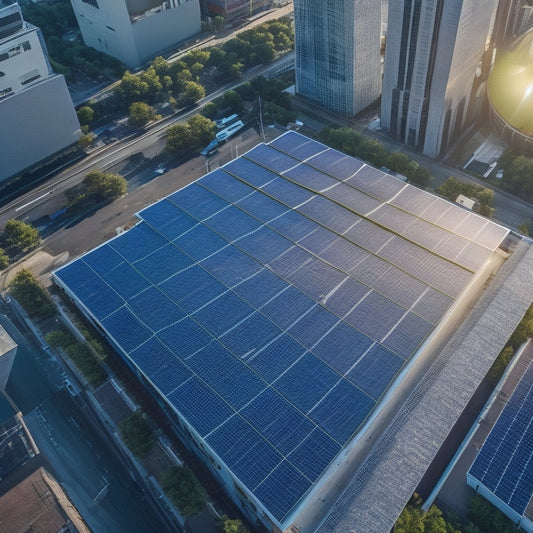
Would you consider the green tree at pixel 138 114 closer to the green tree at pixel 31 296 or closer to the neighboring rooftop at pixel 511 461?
the green tree at pixel 31 296

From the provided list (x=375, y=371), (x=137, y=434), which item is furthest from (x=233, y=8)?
(x=137, y=434)

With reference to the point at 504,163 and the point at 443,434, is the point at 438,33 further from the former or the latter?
the point at 443,434

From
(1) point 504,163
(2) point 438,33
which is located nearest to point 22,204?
(2) point 438,33

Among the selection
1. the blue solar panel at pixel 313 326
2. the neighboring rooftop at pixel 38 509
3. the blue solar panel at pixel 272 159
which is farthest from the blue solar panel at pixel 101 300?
the blue solar panel at pixel 272 159

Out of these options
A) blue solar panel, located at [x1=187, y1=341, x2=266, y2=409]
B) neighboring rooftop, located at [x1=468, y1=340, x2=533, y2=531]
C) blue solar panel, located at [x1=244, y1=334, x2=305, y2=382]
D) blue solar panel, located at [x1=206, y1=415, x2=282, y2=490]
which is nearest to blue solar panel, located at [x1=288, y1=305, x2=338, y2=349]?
blue solar panel, located at [x1=244, y1=334, x2=305, y2=382]

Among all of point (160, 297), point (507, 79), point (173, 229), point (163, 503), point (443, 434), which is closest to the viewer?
point (443, 434)

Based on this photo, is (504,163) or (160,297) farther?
(504,163)

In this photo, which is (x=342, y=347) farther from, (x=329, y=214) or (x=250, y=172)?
(x=250, y=172)
